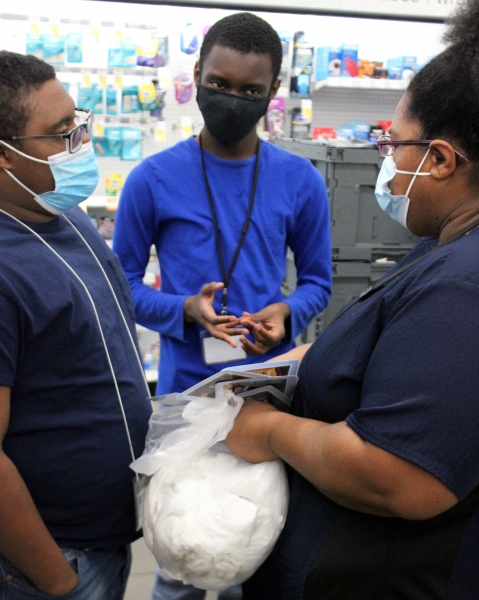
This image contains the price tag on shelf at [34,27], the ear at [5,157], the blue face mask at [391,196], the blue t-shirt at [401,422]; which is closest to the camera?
the blue t-shirt at [401,422]

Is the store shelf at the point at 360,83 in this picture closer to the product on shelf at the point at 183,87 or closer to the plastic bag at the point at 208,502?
the product on shelf at the point at 183,87

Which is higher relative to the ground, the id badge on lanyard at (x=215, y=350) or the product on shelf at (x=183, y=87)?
the product on shelf at (x=183, y=87)

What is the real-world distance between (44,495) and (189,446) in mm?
305

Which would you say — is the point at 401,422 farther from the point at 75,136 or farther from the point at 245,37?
the point at 245,37

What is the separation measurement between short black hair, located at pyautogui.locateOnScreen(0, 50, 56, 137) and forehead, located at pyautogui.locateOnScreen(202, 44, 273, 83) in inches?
25.5

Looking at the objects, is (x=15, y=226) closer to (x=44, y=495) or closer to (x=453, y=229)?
(x=44, y=495)

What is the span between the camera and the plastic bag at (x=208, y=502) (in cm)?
97

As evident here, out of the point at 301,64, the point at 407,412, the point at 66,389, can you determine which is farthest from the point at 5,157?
the point at 301,64

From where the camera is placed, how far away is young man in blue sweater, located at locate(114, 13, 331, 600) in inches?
65.5

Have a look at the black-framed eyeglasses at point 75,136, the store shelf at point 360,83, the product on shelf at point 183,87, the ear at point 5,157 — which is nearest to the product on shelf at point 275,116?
the store shelf at point 360,83

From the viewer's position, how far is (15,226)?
43.4 inches

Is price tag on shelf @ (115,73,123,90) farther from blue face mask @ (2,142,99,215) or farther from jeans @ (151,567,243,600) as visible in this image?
jeans @ (151,567,243,600)

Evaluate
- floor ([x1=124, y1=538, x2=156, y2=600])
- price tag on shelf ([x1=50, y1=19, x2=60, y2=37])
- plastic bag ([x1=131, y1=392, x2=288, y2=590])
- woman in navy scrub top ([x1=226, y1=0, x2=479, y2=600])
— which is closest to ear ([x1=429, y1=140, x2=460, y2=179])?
woman in navy scrub top ([x1=226, y1=0, x2=479, y2=600])

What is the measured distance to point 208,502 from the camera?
1.01m
